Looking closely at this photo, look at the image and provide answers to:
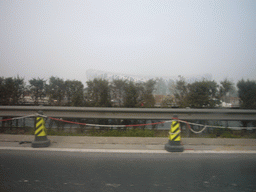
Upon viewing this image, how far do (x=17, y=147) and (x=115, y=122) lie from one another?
151 inches

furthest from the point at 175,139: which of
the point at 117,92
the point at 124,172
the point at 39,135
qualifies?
the point at 39,135

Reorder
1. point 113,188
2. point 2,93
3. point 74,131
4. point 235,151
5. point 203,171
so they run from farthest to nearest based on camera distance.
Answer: point 2,93
point 74,131
point 235,151
point 203,171
point 113,188

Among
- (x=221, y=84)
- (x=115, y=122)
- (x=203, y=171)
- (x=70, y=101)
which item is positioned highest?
(x=221, y=84)

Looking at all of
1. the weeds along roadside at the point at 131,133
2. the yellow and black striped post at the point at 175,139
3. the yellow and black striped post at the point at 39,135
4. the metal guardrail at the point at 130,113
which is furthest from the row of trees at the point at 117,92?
the yellow and black striped post at the point at 175,139

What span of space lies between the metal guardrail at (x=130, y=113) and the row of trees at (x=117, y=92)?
1780mm

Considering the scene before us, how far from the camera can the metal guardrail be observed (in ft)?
25.0

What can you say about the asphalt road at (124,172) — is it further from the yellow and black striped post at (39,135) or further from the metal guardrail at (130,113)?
the metal guardrail at (130,113)

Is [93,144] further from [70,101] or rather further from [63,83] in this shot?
[63,83]

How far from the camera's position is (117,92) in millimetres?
9820

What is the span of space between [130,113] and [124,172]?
3216 millimetres

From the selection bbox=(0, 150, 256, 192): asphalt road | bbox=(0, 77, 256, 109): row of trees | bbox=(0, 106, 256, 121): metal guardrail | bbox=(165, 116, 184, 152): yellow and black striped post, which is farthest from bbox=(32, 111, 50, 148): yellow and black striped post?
bbox=(165, 116, 184, 152): yellow and black striped post

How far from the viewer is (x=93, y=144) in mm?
7070

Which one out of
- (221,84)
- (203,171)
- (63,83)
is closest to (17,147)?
(63,83)

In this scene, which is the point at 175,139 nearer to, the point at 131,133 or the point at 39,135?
the point at 131,133
